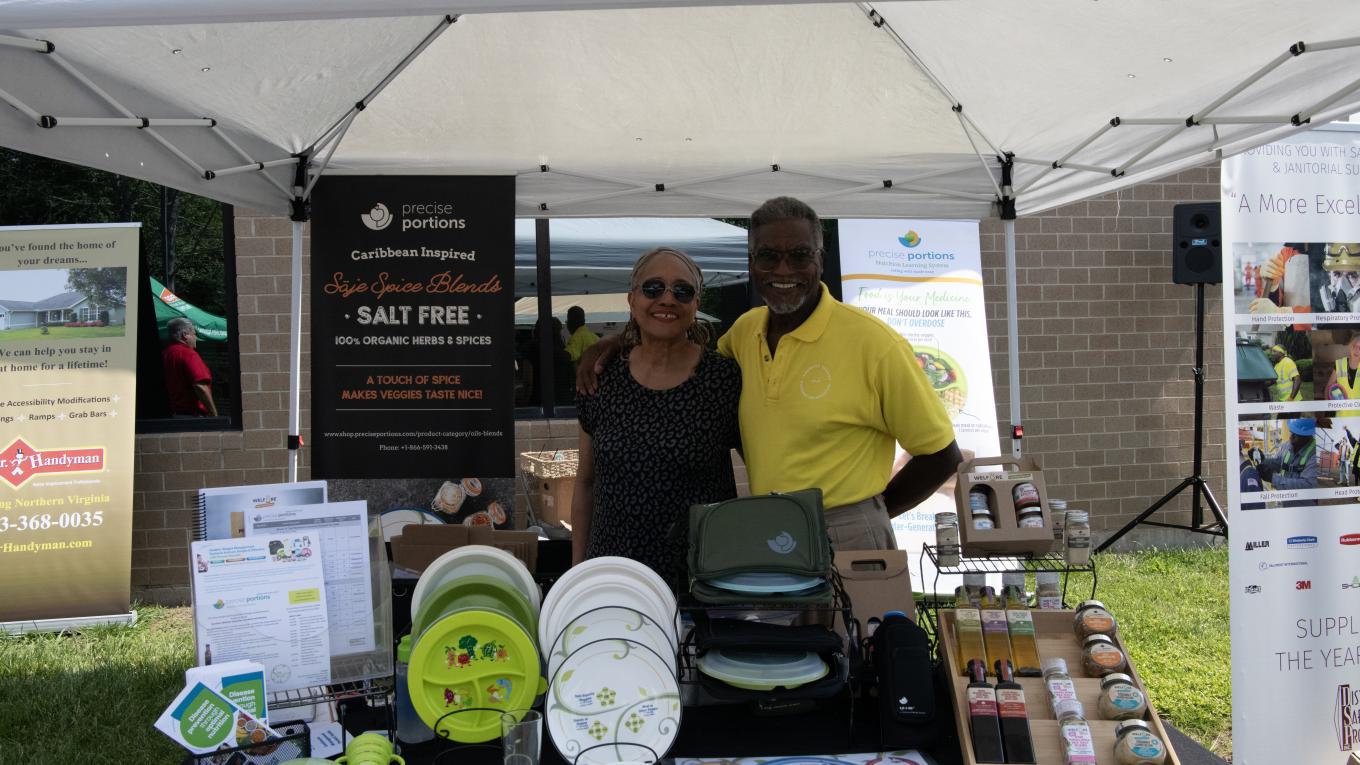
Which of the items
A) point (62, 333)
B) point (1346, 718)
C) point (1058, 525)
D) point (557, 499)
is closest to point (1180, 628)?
point (1346, 718)

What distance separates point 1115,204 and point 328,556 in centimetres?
629

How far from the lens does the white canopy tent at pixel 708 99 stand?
252cm

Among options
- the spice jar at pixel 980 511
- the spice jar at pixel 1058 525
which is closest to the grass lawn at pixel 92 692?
the spice jar at pixel 980 511

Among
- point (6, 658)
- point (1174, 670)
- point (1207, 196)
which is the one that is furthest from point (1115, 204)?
point (6, 658)

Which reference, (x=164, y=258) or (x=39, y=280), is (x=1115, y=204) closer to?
(x=164, y=258)

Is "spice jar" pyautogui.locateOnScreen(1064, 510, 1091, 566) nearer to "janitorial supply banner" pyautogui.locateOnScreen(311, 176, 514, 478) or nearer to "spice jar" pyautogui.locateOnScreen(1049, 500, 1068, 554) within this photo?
"spice jar" pyautogui.locateOnScreen(1049, 500, 1068, 554)

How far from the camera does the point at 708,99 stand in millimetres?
3447

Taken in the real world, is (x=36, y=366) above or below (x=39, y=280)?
below

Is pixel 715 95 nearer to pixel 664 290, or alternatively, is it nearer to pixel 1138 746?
pixel 664 290

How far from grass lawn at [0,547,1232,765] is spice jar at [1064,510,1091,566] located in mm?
2687

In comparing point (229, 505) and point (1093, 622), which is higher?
point (229, 505)

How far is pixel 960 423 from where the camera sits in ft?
17.6

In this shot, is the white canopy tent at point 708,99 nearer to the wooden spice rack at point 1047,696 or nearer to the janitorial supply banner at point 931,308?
the janitorial supply banner at point 931,308

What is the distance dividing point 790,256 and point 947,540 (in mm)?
802
